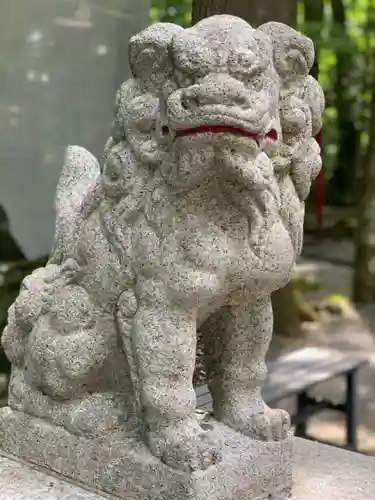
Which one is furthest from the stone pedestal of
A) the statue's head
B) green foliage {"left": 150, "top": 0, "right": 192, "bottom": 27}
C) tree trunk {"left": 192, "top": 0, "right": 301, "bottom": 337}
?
green foliage {"left": 150, "top": 0, "right": 192, "bottom": 27}

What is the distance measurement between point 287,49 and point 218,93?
23cm

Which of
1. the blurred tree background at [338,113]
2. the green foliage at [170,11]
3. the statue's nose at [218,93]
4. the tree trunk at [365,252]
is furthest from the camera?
the tree trunk at [365,252]

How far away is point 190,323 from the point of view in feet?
4.88

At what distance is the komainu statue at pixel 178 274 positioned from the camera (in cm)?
135

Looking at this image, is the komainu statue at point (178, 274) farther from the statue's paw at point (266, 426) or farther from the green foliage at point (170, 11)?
the green foliage at point (170, 11)

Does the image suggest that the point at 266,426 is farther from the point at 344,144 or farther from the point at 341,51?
the point at 344,144

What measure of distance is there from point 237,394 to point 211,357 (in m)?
0.09

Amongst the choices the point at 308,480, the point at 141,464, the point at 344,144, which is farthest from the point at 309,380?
the point at 344,144

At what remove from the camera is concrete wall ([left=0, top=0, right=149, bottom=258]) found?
10.3ft

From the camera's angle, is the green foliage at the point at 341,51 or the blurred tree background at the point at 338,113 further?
the green foliage at the point at 341,51

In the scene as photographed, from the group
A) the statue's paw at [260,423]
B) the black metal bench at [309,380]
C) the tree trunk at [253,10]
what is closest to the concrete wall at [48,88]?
the tree trunk at [253,10]

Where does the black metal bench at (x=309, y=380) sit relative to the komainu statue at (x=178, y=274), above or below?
below

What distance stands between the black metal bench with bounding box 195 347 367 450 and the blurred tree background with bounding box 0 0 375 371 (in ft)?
2.33

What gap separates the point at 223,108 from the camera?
4.24 feet
